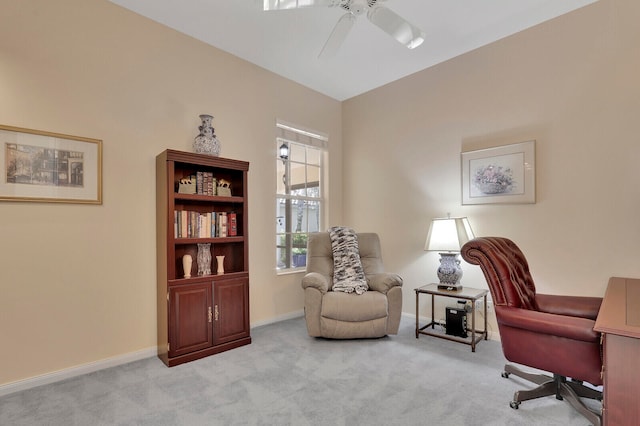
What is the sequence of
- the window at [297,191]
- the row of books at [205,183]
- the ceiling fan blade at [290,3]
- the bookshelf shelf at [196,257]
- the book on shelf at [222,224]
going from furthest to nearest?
1. the window at [297,191]
2. the book on shelf at [222,224]
3. the row of books at [205,183]
4. the bookshelf shelf at [196,257]
5. the ceiling fan blade at [290,3]

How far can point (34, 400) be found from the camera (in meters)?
2.06

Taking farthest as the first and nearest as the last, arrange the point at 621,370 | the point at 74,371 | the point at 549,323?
1. the point at 74,371
2. the point at 549,323
3. the point at 621,370

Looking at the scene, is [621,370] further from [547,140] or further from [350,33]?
[350,33]

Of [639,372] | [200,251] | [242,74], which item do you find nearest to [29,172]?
[200,251]

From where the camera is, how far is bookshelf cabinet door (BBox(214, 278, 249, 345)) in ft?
9.32

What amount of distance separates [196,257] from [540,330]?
273cm

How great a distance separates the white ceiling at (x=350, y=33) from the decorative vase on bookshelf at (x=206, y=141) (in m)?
0.87

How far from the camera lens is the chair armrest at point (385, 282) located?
309cm

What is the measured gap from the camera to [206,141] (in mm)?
2934

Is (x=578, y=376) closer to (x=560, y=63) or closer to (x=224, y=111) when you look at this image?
(x=560, y=63)

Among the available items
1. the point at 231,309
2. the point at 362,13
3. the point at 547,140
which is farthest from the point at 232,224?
the point at 547,140

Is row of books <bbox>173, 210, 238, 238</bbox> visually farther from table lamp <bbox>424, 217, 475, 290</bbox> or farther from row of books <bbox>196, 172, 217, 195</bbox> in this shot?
table lamp <bbox>424, 217, 475, 290</bbox>

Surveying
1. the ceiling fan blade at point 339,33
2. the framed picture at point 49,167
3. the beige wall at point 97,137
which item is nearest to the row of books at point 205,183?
the beige wall at point 97,137

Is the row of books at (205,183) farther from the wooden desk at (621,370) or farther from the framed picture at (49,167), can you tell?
the wooden desk at (621,370)
